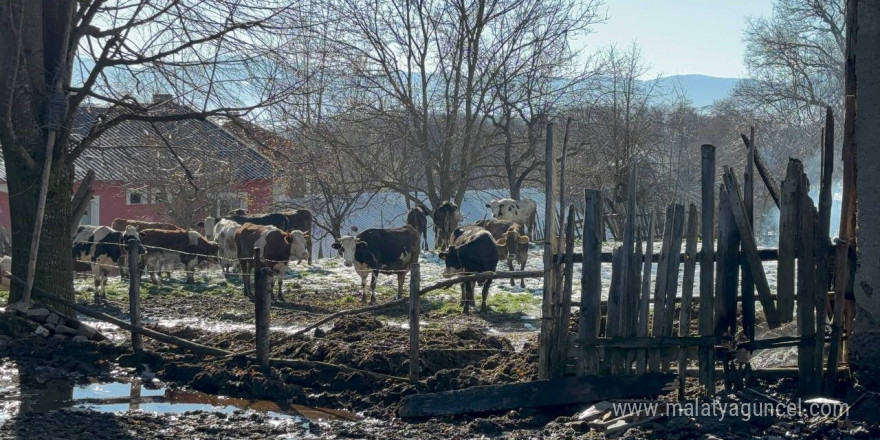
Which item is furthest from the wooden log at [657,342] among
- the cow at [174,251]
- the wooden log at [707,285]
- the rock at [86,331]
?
the cow at [174,251]

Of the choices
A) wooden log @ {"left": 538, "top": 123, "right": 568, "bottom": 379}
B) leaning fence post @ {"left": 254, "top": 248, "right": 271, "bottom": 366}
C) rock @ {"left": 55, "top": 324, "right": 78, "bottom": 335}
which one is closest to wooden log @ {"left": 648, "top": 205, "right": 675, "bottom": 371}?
wooden log @ {"left": 538, "top": 123, "right": 568, "bottom": 379}

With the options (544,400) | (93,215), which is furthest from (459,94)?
(544,400)

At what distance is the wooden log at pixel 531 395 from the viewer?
317 inches

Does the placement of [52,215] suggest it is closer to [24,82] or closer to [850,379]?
[24,82]

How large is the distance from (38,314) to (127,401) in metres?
3.09

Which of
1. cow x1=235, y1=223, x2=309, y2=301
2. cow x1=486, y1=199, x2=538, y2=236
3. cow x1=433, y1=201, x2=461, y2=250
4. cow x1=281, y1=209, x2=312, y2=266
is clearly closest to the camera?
cow x1=235, y1=223, x2=309, y2=301

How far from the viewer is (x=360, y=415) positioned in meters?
8.80

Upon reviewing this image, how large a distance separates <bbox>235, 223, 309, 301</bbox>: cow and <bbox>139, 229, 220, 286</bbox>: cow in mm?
772

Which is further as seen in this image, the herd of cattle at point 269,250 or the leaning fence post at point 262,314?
the herd of cattle at point 269,250

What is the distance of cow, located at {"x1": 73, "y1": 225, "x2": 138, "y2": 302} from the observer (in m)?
19.2

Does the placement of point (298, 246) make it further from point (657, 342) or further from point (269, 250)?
point (657, 342)

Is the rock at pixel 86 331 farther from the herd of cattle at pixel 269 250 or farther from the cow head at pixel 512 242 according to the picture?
the cow head at pixel 512 242

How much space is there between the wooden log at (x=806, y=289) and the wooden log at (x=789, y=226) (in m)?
0.04

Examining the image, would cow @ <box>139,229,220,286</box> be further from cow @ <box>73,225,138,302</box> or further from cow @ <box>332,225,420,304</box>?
cow @ <box>332,225,420,304</box>
